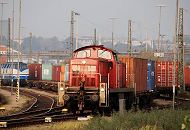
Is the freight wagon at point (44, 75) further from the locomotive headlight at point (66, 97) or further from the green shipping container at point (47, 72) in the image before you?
the locomotive headlight at point (66, 97)

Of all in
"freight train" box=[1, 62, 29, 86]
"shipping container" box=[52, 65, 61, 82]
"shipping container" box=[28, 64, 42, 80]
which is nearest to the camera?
"freight train" box=[1, 62, 29, 86]

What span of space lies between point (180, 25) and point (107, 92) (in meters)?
36.8

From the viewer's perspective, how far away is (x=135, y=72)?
3112 centimetres

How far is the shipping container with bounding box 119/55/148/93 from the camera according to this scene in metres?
30.1

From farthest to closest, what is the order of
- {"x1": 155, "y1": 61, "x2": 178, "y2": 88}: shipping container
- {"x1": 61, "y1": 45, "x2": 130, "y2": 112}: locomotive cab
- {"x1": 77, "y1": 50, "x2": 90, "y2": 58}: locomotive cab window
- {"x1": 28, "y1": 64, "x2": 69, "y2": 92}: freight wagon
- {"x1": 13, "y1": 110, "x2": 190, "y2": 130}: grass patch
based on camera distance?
{"x1": 28, "y1": 64, "x2": 69, "y2": 92}: freight wagon, {"x1": 155, "y1": 61, "x2": 178, "y2": 88}: shipping container, {"x1": 77, "y1": 50, "x2": 90, "y2": 58}: locomotive cab window, {"x1": 61, "y1": 45, "x2": 130, "y2": 112}: locomotive cab, {"x1": 13, "y1": 110, "x2": 190, "y2": 130}: grass patch

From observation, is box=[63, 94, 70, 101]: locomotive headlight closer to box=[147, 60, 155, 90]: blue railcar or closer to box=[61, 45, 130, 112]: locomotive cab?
box=[61, 45, 130, 112]: locomotive cab

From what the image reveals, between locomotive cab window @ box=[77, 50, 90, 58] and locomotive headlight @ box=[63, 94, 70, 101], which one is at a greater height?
locomotive cab window @ box=[77, 50, 90, 58]

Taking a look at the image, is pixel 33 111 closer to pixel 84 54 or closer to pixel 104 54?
pixel 84 54

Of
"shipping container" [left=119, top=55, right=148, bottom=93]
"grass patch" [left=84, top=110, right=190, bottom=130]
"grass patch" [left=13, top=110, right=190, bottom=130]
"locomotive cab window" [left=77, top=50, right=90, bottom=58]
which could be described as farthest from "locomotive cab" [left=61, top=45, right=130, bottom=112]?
"grass patch" [left=84, top=110, right=190, bottom=130]

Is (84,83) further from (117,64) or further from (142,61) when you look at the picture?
(142,61)

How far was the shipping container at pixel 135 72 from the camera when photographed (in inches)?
1186

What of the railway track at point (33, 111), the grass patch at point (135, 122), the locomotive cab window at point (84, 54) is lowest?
the railway track at point (33, 111)

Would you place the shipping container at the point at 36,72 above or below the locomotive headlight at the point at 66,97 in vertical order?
above

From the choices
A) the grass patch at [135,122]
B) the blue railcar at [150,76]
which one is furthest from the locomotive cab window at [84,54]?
the blue railcar at [150,76]
